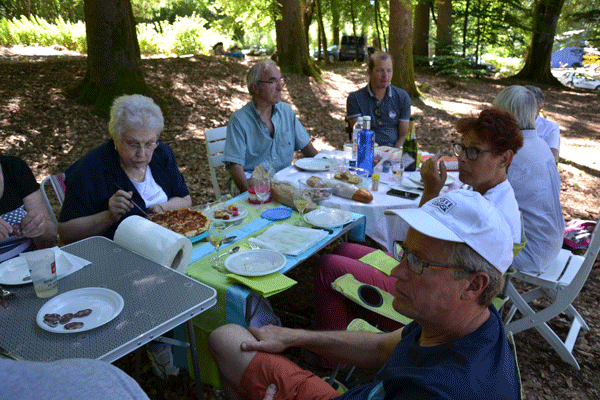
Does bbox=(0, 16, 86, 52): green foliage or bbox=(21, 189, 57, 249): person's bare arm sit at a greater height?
bbox=(0, 16, 86, 52): green foliage

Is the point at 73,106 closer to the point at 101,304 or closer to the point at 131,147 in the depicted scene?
the point at 131,147

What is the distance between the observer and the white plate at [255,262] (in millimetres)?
2137

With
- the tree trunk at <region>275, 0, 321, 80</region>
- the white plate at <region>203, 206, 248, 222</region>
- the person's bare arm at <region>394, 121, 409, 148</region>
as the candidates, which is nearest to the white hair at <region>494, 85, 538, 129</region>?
the person's bare arm at <region>394, 121, 409, 148</region>

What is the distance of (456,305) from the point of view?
4.34 ft

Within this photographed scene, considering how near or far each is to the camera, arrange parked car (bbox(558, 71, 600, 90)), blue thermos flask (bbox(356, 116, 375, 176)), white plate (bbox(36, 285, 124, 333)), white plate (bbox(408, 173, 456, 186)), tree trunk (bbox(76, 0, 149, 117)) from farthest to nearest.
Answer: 1. parked car (bbox(558, 71, 600, 90))
2. tree trunk (bbox(76, 0, 149, 117))
3. blue thermos flask (bbox(356, 116, 375, 176))
4. white plate (bbox(408, 173, 456, 186))
5. white plate (bbox(36, 285, 124, 333))

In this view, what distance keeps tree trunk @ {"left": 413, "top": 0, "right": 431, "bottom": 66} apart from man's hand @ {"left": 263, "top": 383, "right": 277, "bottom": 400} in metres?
19.1

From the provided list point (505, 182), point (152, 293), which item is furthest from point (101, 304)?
point (505, 182)

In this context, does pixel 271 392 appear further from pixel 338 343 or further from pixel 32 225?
pixel 32 225

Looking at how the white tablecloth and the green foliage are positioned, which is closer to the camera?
the white tablecloth

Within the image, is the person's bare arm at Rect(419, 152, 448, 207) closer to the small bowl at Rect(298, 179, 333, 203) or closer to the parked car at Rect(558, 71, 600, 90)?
the small bowl at Rect(298, 179, 333, 203)

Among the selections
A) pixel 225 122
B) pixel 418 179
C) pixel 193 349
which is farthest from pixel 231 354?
pixel 225 122

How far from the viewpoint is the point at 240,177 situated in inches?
162

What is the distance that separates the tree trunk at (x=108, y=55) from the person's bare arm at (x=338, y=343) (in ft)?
24.0

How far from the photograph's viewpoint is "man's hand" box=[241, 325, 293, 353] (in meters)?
1.88
